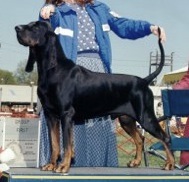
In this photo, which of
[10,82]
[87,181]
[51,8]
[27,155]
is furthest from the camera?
[10,82]

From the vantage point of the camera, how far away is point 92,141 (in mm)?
3572

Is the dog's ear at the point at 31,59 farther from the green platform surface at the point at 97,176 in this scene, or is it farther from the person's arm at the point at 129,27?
the person's arm at the point at 129,27

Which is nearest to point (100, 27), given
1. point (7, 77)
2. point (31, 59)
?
point (31, 59)

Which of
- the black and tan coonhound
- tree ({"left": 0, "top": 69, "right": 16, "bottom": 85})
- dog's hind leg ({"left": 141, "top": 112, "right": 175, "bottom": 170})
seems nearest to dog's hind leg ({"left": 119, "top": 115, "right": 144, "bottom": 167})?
the black and tan coonhound

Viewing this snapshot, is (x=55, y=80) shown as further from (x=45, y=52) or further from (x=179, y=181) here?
(x=179, y=181)

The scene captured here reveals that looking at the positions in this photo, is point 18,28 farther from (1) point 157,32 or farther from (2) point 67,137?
(1) point 157,32

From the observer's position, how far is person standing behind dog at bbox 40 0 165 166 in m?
3.31

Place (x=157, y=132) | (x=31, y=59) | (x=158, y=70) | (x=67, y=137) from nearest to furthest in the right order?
(x=67, y=137), (x=31, y=59), (x=157, y=132), (x=158, y=70)

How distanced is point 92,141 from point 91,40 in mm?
676

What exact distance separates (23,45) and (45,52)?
0.47ft

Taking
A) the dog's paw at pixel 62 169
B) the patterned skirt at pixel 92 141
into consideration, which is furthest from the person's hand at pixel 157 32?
the dog's paw at pixel 62 169

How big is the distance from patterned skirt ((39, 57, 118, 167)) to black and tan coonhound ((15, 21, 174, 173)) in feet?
1.28

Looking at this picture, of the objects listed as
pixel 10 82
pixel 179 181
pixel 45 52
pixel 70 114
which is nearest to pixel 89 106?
pixel 70 114

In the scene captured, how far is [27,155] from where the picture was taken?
4.59m
